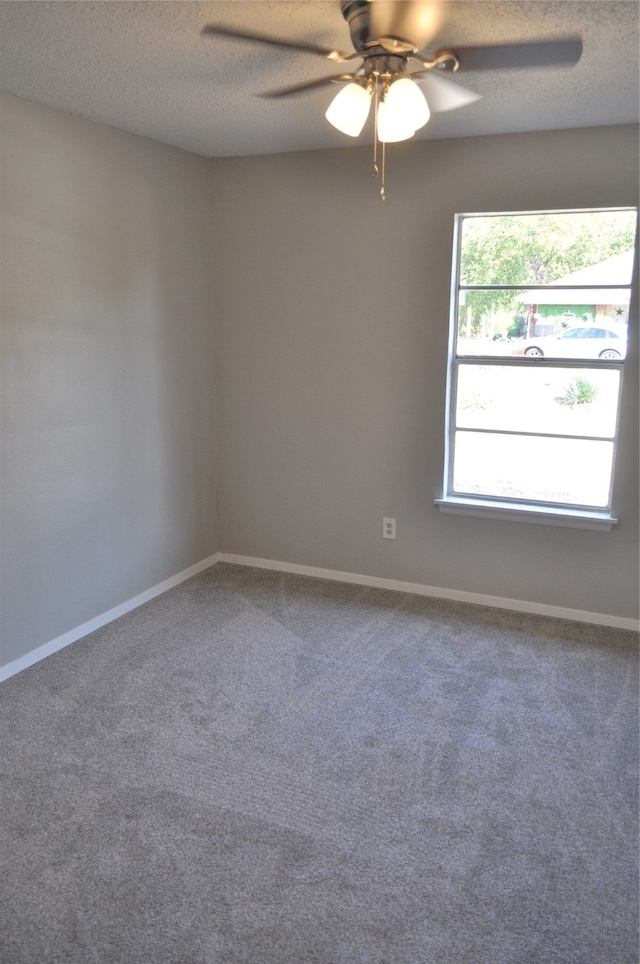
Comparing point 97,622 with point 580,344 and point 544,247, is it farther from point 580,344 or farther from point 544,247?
point 544,247

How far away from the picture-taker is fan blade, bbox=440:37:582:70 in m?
1.85

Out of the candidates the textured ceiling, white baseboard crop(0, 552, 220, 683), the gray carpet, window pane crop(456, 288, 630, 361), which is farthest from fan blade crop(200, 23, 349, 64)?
white baseboard crop(0, 552, 220, 683)

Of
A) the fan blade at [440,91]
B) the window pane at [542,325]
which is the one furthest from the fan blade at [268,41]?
the window pane at [542,325]

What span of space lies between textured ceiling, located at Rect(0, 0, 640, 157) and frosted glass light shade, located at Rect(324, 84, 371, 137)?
0.68 feet

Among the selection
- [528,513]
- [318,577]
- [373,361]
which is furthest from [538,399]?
[318,577]

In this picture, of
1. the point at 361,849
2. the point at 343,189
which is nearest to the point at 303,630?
the point at 361,849

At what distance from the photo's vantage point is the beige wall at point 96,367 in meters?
2.94

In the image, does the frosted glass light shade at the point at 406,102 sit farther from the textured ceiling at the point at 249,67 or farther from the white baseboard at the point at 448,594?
the white baseboard at the point at 448,594

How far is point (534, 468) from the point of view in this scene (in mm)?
3604

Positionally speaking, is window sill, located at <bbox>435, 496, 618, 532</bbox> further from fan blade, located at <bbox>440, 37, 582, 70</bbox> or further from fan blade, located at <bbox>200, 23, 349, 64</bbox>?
fan blade, located at <bbox>200, 23, 349, 64</bbox>

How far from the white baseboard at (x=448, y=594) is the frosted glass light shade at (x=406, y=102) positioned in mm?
2524

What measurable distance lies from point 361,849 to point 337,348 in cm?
257

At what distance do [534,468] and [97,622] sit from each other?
2384 mm

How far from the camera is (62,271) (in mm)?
3105
